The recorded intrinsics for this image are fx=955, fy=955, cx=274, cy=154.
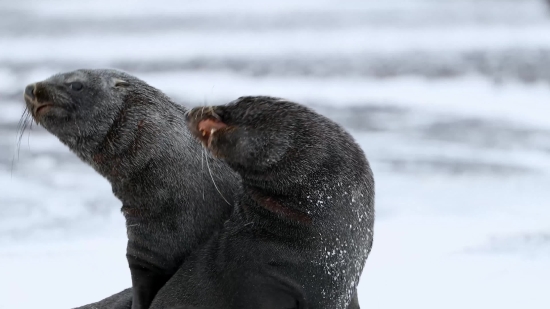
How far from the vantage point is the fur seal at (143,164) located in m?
3.88

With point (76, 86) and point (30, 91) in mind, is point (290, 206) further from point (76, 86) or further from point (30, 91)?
point (30, 91)

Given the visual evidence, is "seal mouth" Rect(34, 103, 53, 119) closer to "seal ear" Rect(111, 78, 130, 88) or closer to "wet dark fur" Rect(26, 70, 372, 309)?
"wet dark fur" Rect(26, 70, 372, 309)

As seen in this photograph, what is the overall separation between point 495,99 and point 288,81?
181 centimetres

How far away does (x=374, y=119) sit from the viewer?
795 centimetres

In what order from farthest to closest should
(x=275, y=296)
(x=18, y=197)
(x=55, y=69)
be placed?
(x=55, y=69) → (x=18, y=197) → (x=275, y=296)

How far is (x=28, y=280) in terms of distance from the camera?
16.5 feet

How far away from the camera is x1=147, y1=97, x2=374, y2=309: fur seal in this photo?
346cm

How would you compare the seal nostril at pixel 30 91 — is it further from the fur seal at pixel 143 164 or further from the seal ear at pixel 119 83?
the seal ear at pixel 119 83

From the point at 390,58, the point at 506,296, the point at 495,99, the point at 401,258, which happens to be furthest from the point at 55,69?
the point at 506,296

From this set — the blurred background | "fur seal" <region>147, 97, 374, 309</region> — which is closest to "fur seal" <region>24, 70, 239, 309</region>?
"fur seal" <region>147, 97, 374, 309</region>

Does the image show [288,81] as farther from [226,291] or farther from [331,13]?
[226,291]

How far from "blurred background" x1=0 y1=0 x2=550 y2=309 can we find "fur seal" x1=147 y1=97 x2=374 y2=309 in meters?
1.28

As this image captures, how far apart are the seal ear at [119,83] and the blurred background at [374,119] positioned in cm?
134

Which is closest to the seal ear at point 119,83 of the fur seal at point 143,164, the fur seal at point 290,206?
the fur seal at point 143,164
